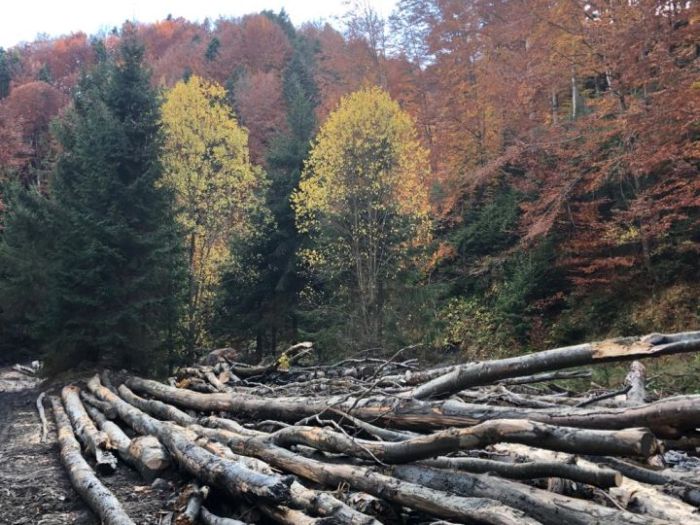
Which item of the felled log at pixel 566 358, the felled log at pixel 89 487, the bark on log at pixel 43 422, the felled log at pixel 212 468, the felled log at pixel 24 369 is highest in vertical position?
the felled log at pixel 566 358

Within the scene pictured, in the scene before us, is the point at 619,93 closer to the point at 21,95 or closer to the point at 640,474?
the point at 640,474

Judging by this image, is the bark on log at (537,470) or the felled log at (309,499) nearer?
the bark on log at (537,470)

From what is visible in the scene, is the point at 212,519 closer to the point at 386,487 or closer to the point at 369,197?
the point at 386,487

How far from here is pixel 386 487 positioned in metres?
4.32

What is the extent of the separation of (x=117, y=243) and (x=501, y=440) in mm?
14327

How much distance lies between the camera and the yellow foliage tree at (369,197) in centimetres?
1841

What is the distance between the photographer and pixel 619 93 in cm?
→ 1488

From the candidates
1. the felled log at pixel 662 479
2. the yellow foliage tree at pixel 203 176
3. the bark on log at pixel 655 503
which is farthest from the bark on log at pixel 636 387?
the yellow foliage tree at pixel 203 176

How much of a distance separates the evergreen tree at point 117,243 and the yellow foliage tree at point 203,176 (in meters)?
1.74

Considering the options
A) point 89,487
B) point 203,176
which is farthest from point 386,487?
point 203,176

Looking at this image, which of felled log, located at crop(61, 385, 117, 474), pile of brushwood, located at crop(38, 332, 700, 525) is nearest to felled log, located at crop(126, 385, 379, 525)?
pile of brushwood, located at crop(38, 332, 700, 525)

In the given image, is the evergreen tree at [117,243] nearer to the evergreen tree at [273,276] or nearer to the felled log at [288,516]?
the evergreen tree at [273,276]

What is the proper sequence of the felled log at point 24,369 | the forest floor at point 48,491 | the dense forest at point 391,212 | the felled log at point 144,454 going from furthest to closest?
the felled log at point 24,369 → the dense forest at point 391,212 → the felled log at point 144,454 → the forest floor at point 48,491

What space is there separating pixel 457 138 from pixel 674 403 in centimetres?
2197
